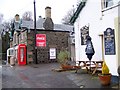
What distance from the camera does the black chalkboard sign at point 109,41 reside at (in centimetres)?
1299

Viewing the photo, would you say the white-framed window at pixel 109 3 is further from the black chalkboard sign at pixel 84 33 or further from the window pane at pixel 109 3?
the black chalkboard sign at pixel 84 33

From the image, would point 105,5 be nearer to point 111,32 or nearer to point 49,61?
point 111,32

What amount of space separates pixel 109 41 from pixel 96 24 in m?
2.69

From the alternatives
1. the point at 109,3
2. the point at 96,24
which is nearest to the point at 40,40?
the point at 96,24

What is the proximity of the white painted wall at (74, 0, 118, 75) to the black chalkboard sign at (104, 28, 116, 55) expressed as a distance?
0.72ft

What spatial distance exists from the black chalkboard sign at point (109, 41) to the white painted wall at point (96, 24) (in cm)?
22

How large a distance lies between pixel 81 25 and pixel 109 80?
7.42m

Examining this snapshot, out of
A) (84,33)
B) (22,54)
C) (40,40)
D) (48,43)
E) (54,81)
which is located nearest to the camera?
(54,81)

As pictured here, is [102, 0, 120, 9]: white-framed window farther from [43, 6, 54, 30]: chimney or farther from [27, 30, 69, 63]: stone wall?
[43, 6, 54, 30]: chimney

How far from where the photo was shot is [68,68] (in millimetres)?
19312

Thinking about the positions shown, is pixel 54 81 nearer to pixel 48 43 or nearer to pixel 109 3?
pixel 109 3

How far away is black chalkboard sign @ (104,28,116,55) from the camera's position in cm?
1299

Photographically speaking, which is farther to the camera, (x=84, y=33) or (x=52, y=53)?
(x=52, y=53)

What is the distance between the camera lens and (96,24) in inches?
620
